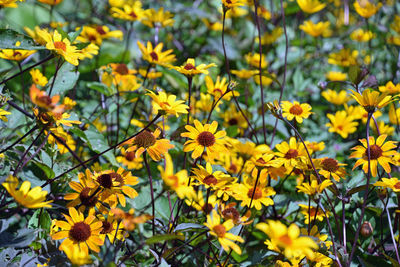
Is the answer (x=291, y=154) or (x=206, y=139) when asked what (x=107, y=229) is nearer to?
(x=206, y=139)

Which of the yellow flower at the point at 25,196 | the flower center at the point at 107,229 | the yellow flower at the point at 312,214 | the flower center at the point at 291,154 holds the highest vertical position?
the yellow flower at the point at 25,196

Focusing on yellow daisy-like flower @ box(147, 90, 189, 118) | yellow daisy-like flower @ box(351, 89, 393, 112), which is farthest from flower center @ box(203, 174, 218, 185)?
yellow daisy-like flower @ box(351, 89, 393, 112)

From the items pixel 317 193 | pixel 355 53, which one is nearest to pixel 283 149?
pixel 317 193

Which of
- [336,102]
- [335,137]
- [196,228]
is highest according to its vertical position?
[196,228]

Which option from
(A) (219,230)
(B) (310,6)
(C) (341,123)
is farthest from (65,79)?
(B) (310,6)

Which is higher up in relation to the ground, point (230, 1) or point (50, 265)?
point (230, 1)

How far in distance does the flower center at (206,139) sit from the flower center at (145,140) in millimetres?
120

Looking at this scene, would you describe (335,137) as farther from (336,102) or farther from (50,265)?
(50,265)

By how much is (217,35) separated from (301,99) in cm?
90

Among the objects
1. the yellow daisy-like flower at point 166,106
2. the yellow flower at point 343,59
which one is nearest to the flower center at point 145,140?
the yellow daisy-like flower at point 166,106

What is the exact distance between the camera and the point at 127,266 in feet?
3.29

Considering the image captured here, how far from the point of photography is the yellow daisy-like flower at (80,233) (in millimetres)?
902

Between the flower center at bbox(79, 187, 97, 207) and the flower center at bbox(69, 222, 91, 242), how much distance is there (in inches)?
3.2

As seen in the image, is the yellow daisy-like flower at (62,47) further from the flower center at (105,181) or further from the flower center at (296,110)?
the flower center at (296,110)
